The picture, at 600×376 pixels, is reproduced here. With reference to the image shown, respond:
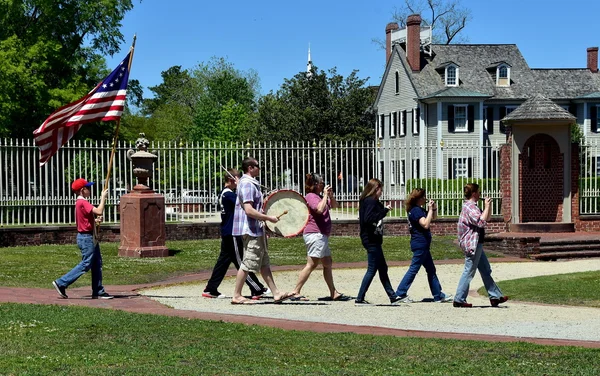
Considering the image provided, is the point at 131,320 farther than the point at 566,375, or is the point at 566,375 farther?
the point at 131,320

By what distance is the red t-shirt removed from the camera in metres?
14.1

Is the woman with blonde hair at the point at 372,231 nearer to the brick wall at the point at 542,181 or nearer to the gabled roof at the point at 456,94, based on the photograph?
the brick wall at the point at 542,181

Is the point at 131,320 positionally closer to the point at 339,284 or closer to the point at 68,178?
the point at 339,284

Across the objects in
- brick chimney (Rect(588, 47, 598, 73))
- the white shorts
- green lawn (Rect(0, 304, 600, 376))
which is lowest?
green lawn (Rect(0, 304, 600, 376))

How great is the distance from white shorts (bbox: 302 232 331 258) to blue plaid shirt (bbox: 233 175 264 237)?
965 mm

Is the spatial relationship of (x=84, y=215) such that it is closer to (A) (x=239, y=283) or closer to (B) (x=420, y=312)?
(A) (x=239, y=283)

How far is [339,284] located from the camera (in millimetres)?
17719

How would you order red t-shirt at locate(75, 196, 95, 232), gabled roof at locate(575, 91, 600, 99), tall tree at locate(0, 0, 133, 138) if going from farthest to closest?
gabled roof at locate(575, 91, 600, 99) < tall tree at locate(0, 0, 133, 138) < red t-shirt at locate(75, 196, 95, 232)

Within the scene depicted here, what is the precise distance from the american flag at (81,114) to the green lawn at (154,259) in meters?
2.60

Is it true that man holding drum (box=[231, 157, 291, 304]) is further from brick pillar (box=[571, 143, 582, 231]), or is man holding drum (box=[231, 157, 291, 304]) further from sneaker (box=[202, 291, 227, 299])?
brick pillar (box=[571, 143, 582, 231])

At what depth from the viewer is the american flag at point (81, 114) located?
15.1 meters

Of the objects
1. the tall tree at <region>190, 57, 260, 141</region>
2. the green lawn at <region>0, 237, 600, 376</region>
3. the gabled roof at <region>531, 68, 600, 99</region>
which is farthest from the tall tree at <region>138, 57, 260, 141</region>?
the green lawn at <region>0, 237, 600, 376</region>

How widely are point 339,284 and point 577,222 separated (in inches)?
522

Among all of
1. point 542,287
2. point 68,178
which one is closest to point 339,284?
point 542,287
